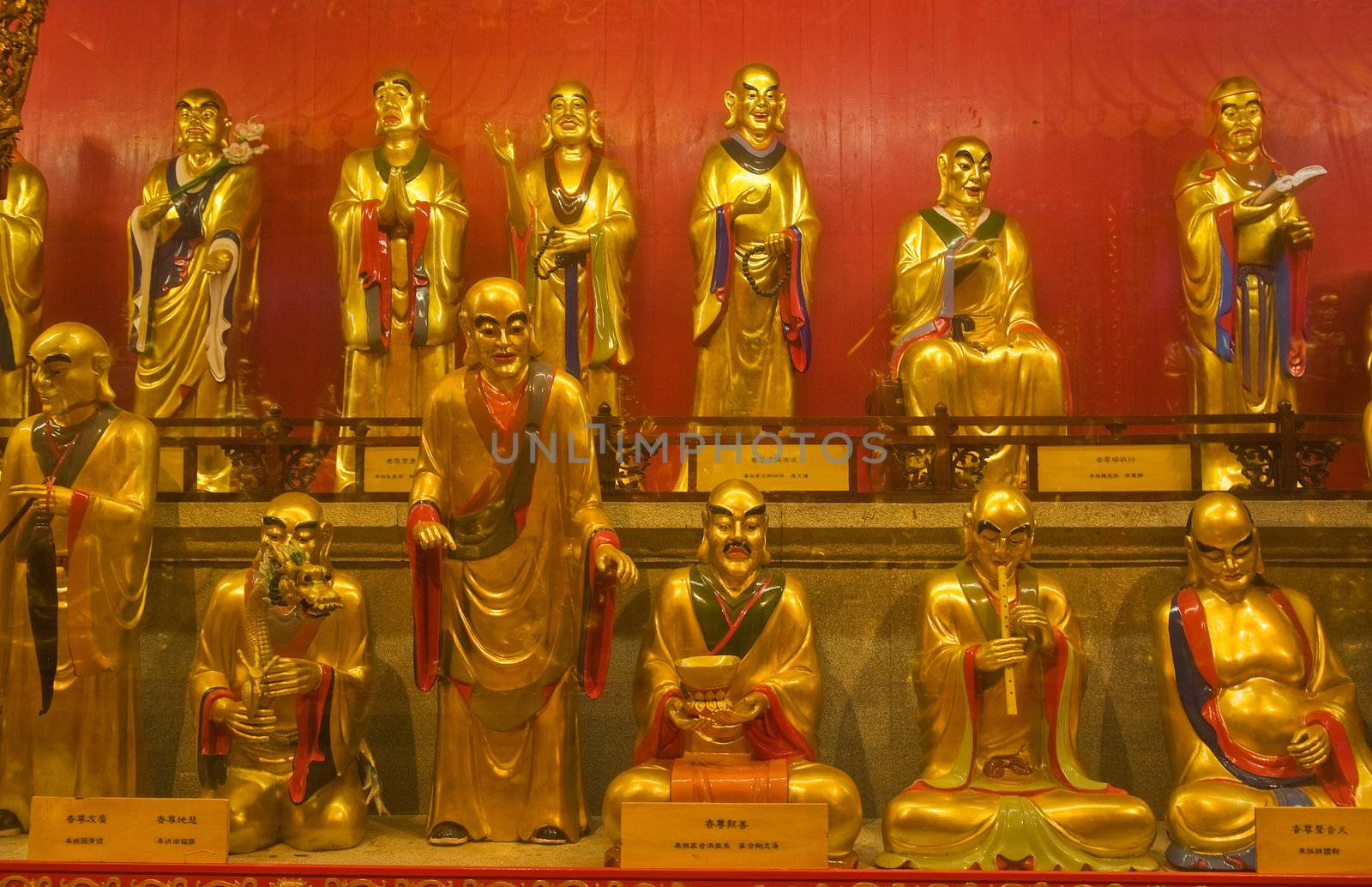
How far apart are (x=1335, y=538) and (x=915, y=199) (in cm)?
292

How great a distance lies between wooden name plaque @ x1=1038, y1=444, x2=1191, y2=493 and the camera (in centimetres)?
628

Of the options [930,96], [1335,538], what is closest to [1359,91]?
[930,96]

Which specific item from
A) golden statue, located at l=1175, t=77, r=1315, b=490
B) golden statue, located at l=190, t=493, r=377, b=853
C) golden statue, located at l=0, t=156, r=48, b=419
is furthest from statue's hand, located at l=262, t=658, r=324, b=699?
golden statue, located at l=1175, t=77, r=1315, b=490

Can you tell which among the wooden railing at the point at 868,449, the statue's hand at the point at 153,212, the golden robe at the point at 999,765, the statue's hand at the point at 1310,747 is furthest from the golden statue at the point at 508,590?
the statue's hand at the point at 153,212

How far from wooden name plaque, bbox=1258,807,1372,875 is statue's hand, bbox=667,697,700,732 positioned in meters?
1.59

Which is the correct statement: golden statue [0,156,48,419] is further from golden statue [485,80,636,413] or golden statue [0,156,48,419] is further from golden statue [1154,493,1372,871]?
golden statue [1154,493,1372,871]

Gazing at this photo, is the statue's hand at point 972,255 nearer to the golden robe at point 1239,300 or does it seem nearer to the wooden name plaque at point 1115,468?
the golden robe at point 1239,300

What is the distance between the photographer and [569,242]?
7.29 meters

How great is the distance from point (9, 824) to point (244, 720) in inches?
38.5

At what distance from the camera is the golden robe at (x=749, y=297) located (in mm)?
7348

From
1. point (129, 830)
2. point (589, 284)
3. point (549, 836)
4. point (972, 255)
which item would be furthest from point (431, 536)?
point (972, 255)

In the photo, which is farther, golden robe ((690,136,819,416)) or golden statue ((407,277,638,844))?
golden robe ((690,136,819,416))

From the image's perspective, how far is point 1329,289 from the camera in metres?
7.61

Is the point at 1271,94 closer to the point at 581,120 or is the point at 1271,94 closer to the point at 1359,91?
the point at 1359,91
